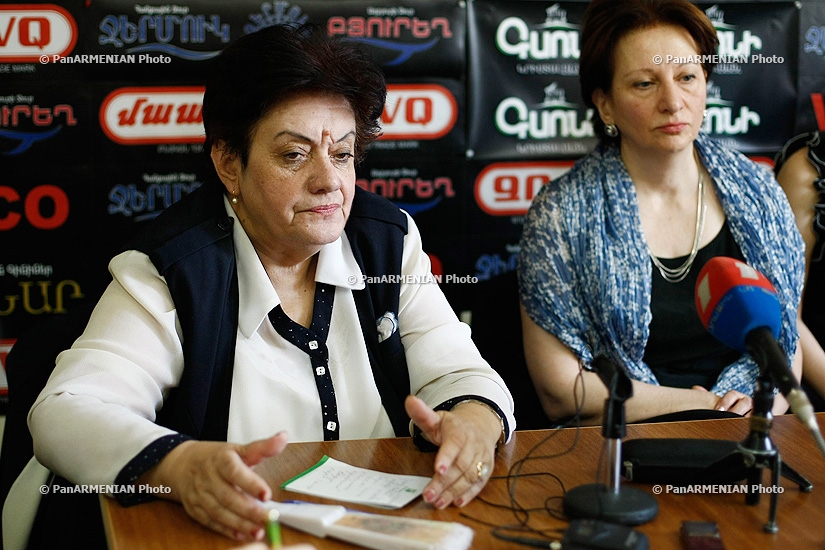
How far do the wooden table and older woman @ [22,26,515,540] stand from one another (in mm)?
77

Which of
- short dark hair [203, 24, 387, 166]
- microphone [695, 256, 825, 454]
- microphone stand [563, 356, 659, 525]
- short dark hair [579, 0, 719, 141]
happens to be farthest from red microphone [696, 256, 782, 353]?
short dark hair [579, 0, 719, 141]

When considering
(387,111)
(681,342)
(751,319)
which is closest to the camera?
(751,319)

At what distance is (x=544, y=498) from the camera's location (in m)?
1.37

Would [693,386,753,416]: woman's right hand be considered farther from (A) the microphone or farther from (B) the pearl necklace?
(A) the microphone

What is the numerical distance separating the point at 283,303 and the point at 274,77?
0.45 meters

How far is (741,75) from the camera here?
9.61 ft

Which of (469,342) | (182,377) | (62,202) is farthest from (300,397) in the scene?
(62,202)

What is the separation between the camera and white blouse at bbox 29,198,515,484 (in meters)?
1.42

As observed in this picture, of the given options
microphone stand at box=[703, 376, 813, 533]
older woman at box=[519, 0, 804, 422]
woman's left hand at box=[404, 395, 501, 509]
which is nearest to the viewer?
microphone stand at box=[703, 376, 813, 533]

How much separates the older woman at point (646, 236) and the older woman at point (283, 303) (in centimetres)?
51

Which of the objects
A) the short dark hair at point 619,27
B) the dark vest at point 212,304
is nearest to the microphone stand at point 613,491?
the dark vest at point 212,304

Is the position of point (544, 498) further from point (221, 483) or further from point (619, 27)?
point (619, 27)

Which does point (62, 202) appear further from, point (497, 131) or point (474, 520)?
point (474, 520)

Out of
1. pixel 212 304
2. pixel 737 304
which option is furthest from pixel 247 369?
pixel 737 304
